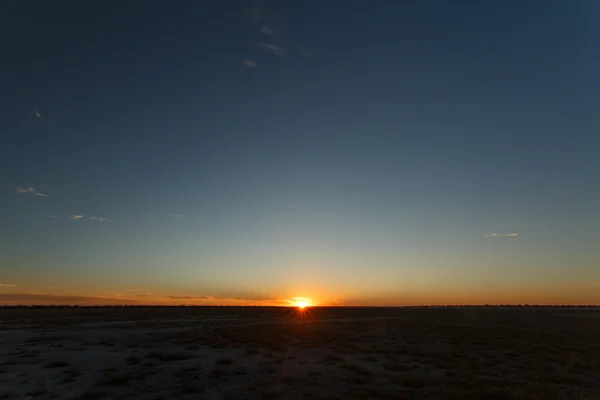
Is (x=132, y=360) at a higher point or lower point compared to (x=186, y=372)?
higher

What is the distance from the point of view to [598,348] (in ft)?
106

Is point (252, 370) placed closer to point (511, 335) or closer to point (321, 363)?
point (321, 363)

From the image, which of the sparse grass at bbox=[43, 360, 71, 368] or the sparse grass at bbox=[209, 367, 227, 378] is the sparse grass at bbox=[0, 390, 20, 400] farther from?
the sparse grass at bbox=[209, 367, 227, 378]

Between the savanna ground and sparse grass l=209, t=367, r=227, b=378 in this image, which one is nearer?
the savanna ground

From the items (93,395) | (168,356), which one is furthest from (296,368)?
(93,395)

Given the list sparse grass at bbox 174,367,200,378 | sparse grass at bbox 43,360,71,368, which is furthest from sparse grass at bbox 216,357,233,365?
sparse grass at bbox 43,360,71,368

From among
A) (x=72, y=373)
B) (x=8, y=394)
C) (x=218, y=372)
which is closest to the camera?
(x=8, y=394)

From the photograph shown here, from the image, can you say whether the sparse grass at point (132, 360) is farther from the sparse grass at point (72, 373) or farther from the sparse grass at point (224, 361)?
the sparse grass at point (224, 361)

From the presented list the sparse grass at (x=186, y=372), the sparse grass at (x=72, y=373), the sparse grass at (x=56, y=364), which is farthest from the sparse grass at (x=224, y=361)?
the sparse grass at (x=56, y=364)

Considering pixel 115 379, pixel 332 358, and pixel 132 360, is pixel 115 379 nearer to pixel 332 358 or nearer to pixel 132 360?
pixel 132 360

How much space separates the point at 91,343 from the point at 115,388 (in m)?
19.4

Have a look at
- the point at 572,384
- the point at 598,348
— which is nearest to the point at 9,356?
the point at 572,384

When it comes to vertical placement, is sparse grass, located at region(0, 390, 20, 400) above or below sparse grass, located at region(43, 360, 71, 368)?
below

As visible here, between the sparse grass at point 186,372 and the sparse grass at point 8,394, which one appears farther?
the sparse grass at point 186,372
